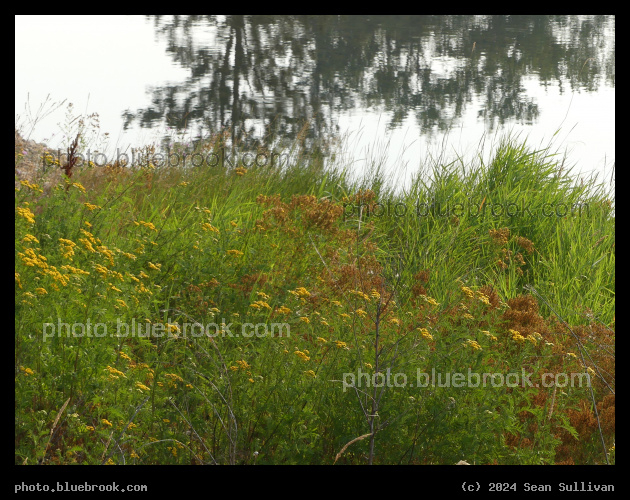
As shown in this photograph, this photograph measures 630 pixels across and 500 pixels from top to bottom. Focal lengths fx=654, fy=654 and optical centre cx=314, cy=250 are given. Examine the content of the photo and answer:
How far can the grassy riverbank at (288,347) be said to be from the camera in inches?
119

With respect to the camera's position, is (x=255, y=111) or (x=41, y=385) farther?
(x=255, y=111)

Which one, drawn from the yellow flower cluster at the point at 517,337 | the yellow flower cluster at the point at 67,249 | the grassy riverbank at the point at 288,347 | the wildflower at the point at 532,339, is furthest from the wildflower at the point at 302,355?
the yellow flower cluster at the point at 67,249

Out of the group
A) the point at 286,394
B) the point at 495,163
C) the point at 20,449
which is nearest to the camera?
the point at 20,449

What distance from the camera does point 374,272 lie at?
218 inches

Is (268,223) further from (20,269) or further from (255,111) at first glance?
(255,111)

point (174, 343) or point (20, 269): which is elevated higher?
point (20, 269)

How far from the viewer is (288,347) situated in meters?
3.76

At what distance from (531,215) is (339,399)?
462 centimetres

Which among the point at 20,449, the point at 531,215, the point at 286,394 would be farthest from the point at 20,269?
the point at 531,215

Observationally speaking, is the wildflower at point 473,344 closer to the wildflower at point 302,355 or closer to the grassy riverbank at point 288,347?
the grassy riverbank at point 288,347

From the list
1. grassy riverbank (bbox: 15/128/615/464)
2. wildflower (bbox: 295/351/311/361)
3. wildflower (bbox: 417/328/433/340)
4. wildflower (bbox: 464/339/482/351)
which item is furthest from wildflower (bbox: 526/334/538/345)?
wildflower (bbox: 295/351/311/361)

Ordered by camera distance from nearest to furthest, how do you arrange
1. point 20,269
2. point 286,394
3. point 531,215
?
point 286,394
point 20,269
point 531,215

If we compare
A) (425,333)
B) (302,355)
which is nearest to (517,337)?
(425,333)

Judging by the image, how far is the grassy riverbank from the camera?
3.02 meters
